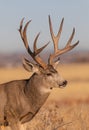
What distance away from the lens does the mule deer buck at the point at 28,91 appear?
12.2 meters

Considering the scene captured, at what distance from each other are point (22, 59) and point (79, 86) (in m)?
14.1

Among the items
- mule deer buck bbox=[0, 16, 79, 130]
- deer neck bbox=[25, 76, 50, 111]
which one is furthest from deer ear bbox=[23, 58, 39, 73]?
deer neck bbox=[25, 76, 50, 111]

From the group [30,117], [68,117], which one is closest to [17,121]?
[30,117]

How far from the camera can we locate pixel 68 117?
46.1 ft

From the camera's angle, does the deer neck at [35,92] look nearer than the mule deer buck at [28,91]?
No

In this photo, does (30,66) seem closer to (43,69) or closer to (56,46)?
(43,69)

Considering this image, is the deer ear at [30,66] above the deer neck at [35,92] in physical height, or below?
above

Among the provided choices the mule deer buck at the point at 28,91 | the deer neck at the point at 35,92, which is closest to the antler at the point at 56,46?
the mule deer buck at the point at 28,91

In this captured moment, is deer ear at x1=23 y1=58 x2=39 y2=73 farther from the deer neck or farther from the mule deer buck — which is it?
the deer neck

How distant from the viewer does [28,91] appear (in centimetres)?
1256

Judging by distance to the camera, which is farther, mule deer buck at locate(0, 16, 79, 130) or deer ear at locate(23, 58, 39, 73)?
deer ear at locate(23, 58, 39, 73)

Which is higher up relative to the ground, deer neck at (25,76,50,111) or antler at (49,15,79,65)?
antler at (49,15,79,65)

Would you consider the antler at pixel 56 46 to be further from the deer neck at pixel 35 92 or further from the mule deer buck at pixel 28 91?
the deer neck at pixel 35 92

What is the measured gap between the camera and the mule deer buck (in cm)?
1223
